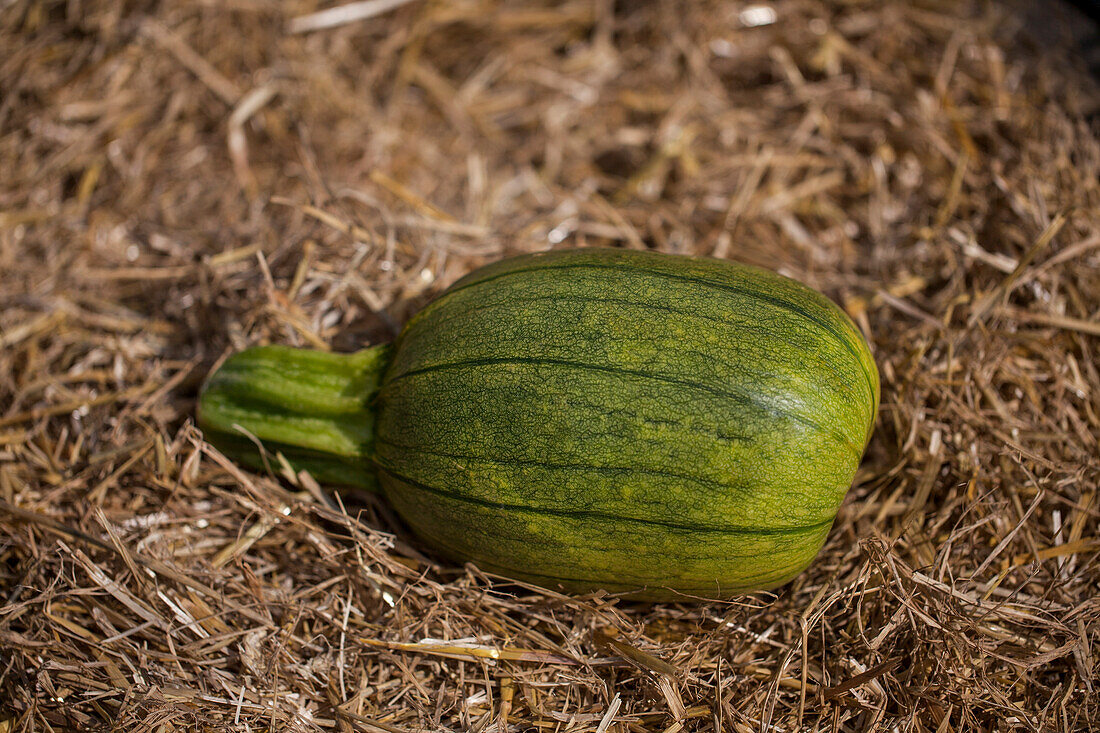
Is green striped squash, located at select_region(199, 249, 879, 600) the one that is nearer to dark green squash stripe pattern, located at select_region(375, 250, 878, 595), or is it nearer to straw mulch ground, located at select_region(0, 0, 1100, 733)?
dark green squash stripe pattern, located at select_region(375, 250, 878, 595)

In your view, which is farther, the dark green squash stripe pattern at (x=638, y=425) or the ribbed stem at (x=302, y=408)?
the ribbed stem at (x=302, y=408)

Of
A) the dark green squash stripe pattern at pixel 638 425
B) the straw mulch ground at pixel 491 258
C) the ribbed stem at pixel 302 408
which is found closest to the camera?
the dark green squash stripe pattern at pixel 638 425

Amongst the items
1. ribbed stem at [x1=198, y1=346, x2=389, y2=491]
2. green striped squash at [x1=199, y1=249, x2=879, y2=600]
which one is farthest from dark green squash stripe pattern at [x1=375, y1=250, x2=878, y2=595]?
ribbed stem at [x1=198, y1=346, x2=389, y2=491]

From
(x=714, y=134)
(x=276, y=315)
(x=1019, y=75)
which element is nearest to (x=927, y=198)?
(x=1019, y=75)

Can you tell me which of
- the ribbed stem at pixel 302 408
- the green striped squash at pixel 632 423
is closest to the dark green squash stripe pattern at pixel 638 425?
Answer: the green striped squash at pixel 632 423

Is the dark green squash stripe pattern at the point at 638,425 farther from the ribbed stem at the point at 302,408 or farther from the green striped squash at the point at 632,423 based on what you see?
the ribbed stem at the point at 302,408

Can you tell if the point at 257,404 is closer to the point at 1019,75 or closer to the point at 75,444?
the point at 75,444

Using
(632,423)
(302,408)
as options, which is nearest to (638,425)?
(632,423)
